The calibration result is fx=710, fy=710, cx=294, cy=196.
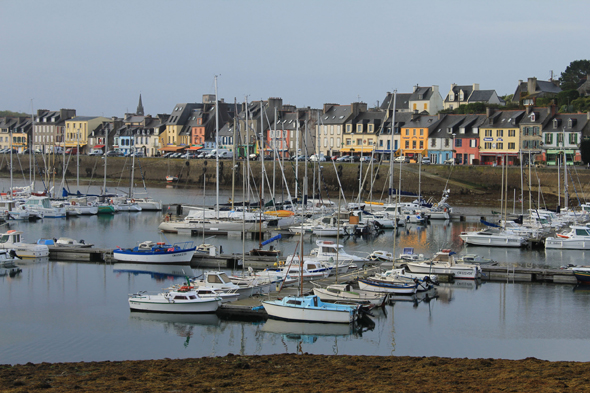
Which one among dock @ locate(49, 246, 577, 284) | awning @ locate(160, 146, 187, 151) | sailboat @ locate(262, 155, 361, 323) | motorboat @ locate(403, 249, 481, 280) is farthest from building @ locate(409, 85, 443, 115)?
sailboat @ locate(262, 155, 361, 323)

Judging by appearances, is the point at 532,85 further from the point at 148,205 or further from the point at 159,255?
the point at 159,255

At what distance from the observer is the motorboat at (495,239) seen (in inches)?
1362

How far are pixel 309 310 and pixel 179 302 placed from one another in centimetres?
385

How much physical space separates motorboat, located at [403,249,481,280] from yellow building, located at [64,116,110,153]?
7616 centimetres

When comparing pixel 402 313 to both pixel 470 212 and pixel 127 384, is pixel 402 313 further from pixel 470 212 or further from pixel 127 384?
pixel 470 212

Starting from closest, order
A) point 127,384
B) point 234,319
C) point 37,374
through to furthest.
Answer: point 127,384
point 37,374
point 234,319

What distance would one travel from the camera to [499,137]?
61906 mm

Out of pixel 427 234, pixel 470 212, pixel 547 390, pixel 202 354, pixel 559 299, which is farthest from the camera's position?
pixel 470 212

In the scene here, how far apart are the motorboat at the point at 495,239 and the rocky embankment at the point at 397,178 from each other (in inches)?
295

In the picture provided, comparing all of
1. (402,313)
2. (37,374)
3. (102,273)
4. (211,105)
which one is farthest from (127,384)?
(211,105)

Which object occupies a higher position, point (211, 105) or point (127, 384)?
point (211, 105)

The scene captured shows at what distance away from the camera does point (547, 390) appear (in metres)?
11.4

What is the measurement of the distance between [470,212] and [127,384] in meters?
39.9

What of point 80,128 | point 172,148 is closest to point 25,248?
point 172,148
